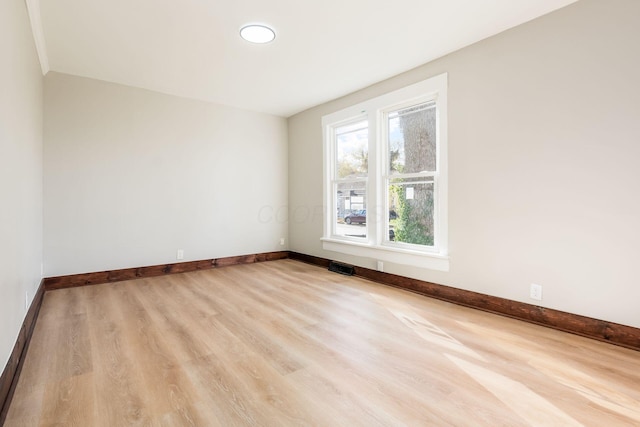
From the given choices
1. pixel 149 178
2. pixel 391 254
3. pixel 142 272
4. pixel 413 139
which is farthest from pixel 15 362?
pixel 413 139

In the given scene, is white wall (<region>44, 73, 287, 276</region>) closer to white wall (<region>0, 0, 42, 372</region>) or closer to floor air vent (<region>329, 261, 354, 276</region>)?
white wall (<region>0, 0, 42, 372</region>)

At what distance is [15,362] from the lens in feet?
5.90

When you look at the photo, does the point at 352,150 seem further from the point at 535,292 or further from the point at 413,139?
the point at 535,292

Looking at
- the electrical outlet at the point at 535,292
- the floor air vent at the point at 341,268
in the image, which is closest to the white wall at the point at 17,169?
the floor air vent at the point at 341,268

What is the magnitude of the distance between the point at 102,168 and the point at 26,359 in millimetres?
2546

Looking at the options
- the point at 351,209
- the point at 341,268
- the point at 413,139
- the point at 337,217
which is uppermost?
the point at 413,139

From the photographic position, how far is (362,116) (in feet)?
13.9

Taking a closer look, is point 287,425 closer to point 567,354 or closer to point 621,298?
point 567,354

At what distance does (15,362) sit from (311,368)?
1746 mm

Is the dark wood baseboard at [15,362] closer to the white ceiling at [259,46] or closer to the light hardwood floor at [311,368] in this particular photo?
the light hardwood floor at [311,368]

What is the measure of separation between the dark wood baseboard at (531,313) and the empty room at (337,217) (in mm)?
18

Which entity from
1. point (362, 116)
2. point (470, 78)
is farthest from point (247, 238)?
point (470, 78)

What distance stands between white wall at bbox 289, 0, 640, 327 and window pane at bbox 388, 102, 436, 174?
0.30 metres

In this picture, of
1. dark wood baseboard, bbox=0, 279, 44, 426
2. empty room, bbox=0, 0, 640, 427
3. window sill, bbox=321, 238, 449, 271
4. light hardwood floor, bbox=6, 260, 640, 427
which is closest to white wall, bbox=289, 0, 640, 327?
empty room, bbox=0, 0, 640, 427
